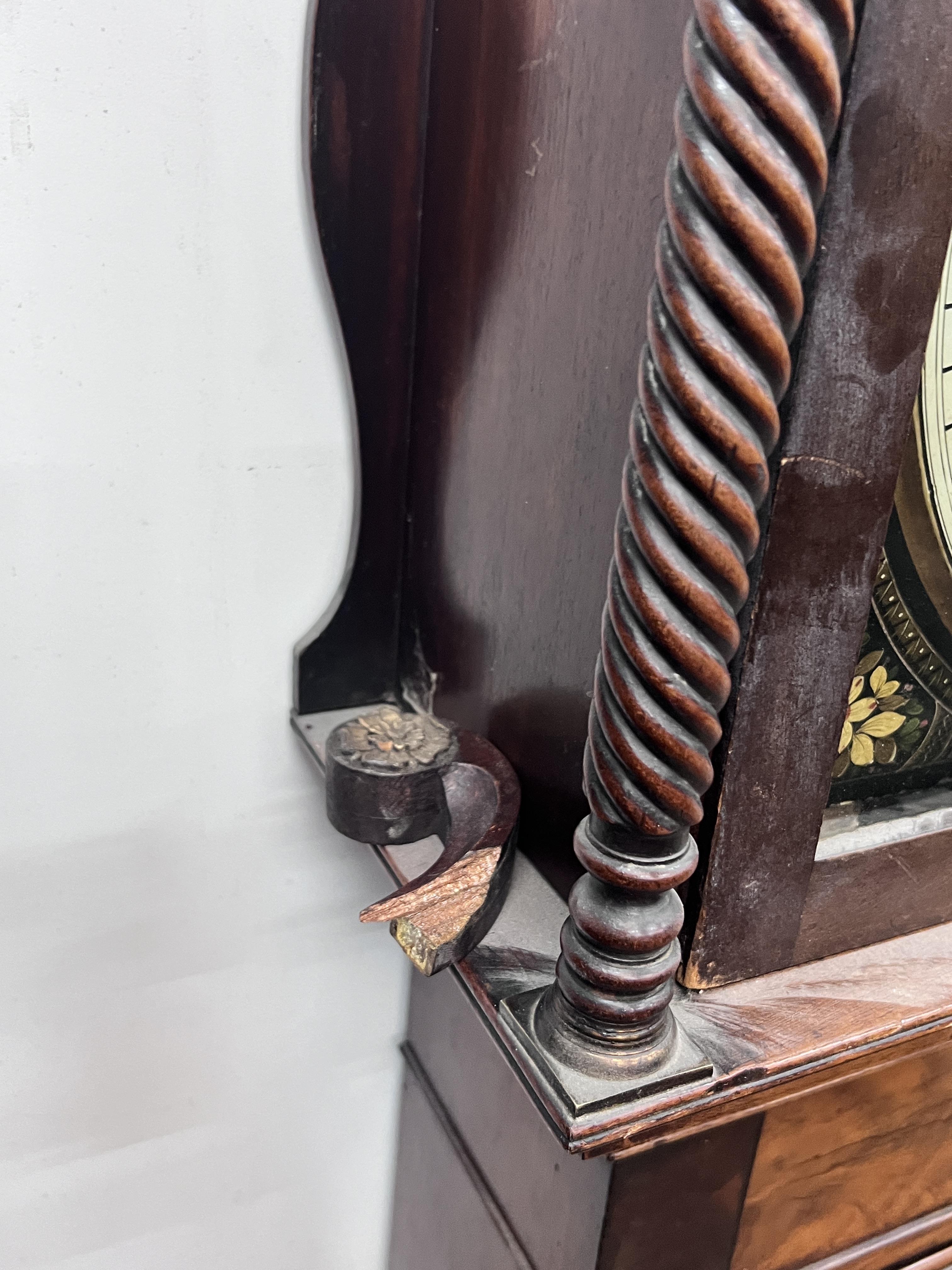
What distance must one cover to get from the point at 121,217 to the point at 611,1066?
625mm

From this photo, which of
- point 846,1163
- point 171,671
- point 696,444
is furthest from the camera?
point 171,671

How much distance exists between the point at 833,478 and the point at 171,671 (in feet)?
1.82

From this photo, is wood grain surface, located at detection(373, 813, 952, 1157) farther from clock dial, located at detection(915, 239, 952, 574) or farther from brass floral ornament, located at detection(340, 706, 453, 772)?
clock dial, located at detection(915, 239, 952, 574)

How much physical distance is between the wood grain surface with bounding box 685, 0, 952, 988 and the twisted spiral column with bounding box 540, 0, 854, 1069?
46 mm

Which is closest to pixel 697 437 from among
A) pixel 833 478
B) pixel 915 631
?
pixel 833 478

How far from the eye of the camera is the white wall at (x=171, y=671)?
674mm

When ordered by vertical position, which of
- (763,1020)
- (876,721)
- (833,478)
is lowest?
(763,1020)

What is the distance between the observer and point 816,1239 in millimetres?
721

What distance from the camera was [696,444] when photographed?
0.38 m

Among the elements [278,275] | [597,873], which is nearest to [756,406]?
[597,873]

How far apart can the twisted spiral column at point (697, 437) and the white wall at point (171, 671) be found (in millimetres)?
439

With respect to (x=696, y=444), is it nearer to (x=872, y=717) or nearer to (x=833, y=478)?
(x=833, y=478)

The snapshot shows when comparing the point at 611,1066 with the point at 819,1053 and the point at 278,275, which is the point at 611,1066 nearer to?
the point at 819,1053

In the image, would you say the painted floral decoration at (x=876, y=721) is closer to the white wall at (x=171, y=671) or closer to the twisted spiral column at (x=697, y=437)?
the twisted spiral column at (x=697, y=437)
